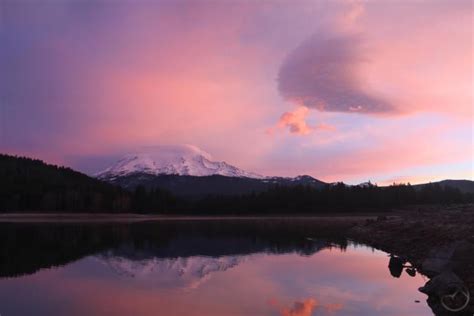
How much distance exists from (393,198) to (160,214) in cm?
8175

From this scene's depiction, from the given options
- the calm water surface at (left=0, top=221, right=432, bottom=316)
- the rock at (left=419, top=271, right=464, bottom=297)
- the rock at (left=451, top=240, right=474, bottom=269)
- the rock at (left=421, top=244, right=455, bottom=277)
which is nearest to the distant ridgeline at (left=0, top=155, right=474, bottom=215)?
the calm water surface at (left=0, top=221, right=432, bottom=316)

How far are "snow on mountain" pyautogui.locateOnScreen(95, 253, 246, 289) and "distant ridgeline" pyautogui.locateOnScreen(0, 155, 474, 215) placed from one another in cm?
12076

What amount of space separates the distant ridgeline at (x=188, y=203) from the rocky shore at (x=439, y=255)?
326 ft

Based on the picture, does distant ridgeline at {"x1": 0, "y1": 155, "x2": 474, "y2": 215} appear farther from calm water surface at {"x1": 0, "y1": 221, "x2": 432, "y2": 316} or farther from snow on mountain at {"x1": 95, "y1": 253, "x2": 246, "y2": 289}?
snow on mountain at {"x1": 95, "y1": 253, "x2": 246, "y2": 289}

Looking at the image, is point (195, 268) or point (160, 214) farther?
point (160, 214)

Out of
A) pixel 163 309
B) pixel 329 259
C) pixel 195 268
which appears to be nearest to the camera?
pixel 163 309

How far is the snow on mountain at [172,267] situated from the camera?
24234 mm

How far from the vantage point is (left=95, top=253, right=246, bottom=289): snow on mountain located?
954 inches

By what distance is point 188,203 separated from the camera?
18250cm

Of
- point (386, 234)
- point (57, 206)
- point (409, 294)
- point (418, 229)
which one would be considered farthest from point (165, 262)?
point (57, 206)

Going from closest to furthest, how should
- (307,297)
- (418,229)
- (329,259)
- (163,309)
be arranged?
(163,309)
(307,297)
(329,259)
(418,229)

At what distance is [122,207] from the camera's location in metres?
156

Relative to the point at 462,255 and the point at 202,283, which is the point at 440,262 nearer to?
the point at 462,255

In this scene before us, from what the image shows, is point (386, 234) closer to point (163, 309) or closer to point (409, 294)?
point (409, 294)
